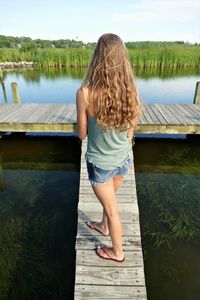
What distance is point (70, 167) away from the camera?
21.2 feet

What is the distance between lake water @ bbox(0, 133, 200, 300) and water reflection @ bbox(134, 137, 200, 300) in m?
0.01

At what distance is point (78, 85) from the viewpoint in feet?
54.5

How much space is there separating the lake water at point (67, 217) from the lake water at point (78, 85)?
21.6 feet

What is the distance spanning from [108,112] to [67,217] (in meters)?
3.54

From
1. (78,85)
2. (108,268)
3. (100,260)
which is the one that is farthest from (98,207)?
(78,85)

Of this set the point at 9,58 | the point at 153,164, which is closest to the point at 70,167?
the point at 153,164

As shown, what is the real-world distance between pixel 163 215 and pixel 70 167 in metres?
2.99

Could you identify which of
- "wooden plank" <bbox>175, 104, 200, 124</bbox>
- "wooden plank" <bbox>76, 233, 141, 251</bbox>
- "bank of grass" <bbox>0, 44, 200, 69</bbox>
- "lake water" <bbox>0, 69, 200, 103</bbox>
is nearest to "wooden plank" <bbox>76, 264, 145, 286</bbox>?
"wooden plank" <bbox>76, 233, 141, 251</bbox>

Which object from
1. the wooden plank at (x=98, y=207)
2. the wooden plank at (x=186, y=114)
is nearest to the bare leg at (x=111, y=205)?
the wooden plank at (x=98, y=207)

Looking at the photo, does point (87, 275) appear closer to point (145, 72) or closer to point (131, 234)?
point (131, 234)

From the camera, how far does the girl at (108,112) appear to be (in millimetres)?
1585

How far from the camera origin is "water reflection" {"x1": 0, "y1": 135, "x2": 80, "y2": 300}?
3.42 m

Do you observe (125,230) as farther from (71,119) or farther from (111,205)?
(71,119)

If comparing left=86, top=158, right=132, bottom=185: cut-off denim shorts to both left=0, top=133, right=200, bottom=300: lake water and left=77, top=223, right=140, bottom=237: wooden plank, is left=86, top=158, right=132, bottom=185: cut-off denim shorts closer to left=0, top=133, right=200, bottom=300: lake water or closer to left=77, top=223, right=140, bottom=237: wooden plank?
left=77, top=223, right=140, bottom=237: wooden plank
